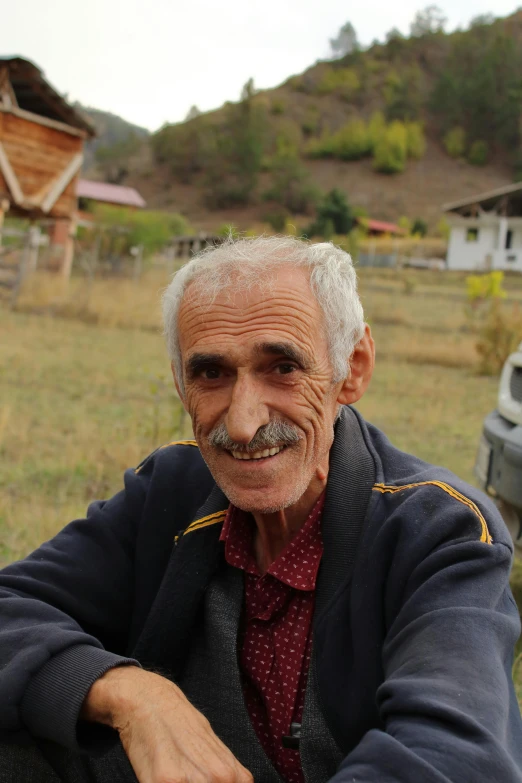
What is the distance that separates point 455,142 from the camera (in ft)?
335

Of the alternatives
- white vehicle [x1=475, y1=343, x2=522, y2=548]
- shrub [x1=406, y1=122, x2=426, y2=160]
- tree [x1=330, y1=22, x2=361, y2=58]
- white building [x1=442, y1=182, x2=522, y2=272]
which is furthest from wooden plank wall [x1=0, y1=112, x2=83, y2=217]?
tree [x1=330, y1=22, x2=361, y2=58]

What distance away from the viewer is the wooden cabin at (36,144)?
17875 millimetres

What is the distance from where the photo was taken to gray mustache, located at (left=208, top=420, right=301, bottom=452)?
1775 millimetres

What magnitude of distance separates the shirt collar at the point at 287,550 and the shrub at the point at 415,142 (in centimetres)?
10338

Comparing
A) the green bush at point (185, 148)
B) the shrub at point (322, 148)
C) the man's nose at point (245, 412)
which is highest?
the shrub at point (322, 148)

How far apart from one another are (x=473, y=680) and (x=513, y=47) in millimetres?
115061

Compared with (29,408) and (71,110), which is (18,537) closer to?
(29,408)

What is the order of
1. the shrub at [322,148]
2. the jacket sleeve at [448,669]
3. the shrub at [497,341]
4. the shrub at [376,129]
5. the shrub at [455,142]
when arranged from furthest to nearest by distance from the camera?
the shrub at [455,142] < the shrub at [322,148] < the shrub at [376,129] < the shrub at [497,341] < the jacket sleeve at [448,669]

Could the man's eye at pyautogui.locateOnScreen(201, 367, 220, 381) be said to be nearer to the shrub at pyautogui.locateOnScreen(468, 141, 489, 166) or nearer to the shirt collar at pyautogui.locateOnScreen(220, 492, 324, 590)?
the shirt collar at pyautogui.locateOnScreen(220, 492, 324, 590)

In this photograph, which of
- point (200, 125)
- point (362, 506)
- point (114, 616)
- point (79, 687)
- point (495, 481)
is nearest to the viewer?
point (79, 687)

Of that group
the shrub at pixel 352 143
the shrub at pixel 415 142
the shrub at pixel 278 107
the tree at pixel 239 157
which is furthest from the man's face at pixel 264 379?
the shrub at pixel 278 107

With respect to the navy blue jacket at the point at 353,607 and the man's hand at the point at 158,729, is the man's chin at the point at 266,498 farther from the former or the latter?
the man's hand at the point at 158,729

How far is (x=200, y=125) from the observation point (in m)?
98.9

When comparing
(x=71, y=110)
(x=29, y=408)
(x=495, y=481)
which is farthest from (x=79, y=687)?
(x=71, y=110)
